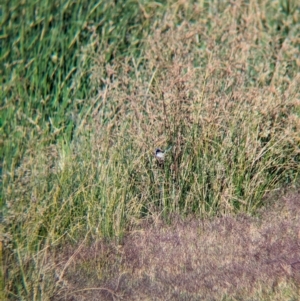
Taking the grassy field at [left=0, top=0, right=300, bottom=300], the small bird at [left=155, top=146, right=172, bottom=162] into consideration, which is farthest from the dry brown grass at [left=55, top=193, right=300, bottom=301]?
the small bird at [left=155, top=146, right=172, bottom=162]

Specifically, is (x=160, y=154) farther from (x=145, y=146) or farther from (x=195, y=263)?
(x=195, y=263)

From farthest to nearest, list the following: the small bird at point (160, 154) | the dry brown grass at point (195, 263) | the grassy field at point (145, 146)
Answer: the small bird at point (160, 154) → the grassy field at point (145, 146) → the dry brown grass at point (195, 263)

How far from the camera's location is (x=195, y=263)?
11.7 feet

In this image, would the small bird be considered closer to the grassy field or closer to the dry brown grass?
the grassy field

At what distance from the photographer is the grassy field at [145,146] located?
138 inches

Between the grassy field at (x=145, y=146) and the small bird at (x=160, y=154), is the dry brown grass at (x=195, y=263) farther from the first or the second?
the small bird at (x=160, y=154)

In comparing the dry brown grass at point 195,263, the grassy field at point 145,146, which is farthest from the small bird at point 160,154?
the dry brown grass at point 195,263

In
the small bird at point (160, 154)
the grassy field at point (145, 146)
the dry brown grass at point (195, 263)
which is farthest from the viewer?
the small bird at point (160, 154)

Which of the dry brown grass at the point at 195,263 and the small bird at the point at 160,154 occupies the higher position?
the small bird at the point at 160,154

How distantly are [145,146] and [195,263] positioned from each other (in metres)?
0.96

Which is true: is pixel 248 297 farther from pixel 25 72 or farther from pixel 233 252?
pixel 25 72

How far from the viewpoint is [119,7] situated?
5488mm

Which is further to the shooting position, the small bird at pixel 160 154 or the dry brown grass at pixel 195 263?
the small bird at pixel 160 154

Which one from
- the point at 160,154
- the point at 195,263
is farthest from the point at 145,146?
the point at 195,263
